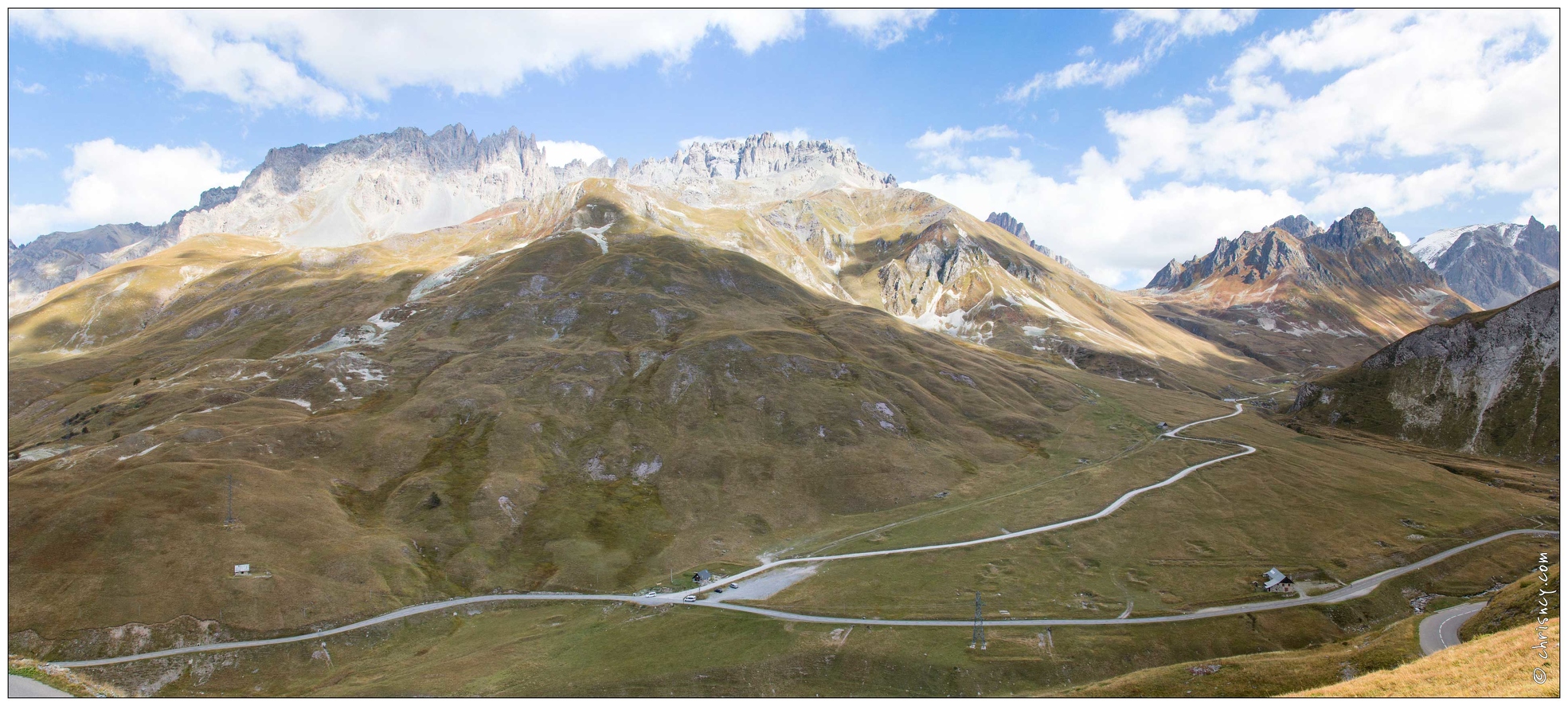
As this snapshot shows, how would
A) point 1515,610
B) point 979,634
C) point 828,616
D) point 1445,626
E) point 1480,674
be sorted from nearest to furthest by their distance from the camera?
point 1480,674 → point 1515,610 → point 1445,626 → point 979,634 → point 828,616

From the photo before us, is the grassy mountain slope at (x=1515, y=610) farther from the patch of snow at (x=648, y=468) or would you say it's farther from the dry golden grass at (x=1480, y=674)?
the patch of snow at (x=648, y=468)

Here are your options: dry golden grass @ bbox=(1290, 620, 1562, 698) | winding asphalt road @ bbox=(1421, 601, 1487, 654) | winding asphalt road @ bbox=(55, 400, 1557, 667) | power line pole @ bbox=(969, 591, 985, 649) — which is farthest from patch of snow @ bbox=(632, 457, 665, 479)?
winding asphalt road @ bbox=(1421, 601, 1487, 654)

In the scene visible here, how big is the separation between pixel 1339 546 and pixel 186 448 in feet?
804

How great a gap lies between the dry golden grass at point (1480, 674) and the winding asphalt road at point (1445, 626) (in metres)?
25.6

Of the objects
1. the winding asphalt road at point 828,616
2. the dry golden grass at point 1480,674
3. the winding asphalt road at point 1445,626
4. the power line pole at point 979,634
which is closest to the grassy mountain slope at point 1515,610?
the winding asphalt road at point 1445,626

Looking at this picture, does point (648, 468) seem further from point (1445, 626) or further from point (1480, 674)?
point (1480, 674)

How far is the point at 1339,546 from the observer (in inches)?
5320

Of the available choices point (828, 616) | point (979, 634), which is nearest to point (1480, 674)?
point (979, 634)

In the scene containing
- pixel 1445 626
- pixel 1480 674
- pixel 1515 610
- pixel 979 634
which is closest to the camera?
pixel 1480 674

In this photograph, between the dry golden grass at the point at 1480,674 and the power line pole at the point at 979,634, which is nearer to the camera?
the dry golden grass at the point at 1480,674

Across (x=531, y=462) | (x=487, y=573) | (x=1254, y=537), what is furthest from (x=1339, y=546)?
(x=531, y=462)

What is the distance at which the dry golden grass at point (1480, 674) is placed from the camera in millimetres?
48219

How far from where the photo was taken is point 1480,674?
2021 inches

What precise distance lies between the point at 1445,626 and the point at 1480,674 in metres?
58.1
